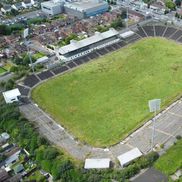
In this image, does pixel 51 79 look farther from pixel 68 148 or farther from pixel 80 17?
pixel 80 17

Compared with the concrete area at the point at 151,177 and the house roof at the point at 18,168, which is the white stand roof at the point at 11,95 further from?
the concrete area at the point at 151,177

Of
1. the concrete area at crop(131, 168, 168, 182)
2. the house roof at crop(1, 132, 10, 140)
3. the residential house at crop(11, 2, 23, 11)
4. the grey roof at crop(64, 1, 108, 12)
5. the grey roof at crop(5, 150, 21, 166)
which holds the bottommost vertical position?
the grey roof at crop(5, 150, 21, 166)

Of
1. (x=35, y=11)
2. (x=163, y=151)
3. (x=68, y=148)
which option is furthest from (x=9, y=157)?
(x=35, y=11)

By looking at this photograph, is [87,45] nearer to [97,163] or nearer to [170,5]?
[170,5]

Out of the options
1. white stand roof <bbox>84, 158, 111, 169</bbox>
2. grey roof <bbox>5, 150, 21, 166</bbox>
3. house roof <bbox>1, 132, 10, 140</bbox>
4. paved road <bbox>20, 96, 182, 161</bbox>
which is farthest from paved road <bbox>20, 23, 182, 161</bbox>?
grey roof <bbox>5, 150, 21, 166</bbox>

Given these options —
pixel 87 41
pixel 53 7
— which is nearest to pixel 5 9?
pixel 53 7

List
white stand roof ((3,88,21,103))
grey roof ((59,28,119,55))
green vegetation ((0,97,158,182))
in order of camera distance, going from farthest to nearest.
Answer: grey roof ((59,28,119,55))
white stand roof ((3,88,21,103))
green vegetation ((0,97,158,182))

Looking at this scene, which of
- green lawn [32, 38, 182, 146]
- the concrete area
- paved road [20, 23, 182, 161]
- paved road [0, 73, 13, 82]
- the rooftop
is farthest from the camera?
the rooftop

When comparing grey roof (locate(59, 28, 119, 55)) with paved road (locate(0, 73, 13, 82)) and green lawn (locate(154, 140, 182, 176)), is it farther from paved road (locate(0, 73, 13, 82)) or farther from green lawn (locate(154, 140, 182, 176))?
green lawn (locate(154, 140, 182, 176))
